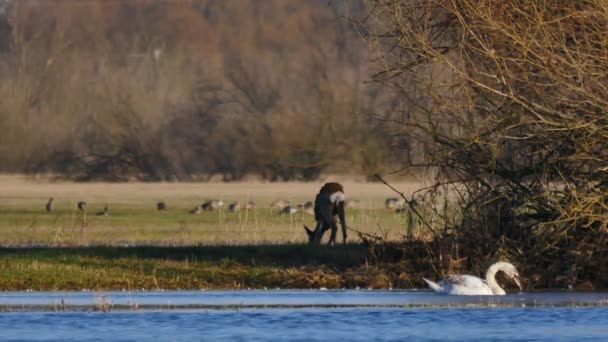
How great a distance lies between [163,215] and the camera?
3212 centimetres

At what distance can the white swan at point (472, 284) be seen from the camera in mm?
16734

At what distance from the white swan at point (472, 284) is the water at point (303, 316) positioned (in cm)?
16

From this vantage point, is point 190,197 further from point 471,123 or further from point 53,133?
point 471,123

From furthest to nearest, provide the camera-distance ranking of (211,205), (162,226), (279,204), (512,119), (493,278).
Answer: (279,204)
(211,205)
(162,226)
(512,119)
(493,278)

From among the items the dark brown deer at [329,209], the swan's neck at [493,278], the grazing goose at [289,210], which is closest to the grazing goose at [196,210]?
the grazing goose at [289,210]

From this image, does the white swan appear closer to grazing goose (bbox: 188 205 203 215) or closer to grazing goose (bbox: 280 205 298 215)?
grazing goose (bbox: 280 205 298 215)

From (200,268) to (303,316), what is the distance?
3835 mm

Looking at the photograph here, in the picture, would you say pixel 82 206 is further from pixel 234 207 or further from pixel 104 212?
pixel 234 207

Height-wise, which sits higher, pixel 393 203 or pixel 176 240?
pixel 393 203

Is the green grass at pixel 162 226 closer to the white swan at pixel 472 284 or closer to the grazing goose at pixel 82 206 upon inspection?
the grazing goose at pixel 82 206

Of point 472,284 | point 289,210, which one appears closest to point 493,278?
point 472,284

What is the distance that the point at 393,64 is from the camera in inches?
732

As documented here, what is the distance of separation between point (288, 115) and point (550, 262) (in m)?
19.4

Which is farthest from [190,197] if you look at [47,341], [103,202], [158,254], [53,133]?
[47,341]
